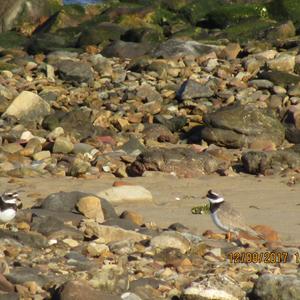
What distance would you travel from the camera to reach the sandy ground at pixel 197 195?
12.7m

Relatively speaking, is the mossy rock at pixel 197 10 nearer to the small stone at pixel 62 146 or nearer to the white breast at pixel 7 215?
the small stone at pixel 62 146

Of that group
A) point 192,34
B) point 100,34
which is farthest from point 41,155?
point 192,34

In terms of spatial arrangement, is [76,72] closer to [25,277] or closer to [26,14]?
[26,14]

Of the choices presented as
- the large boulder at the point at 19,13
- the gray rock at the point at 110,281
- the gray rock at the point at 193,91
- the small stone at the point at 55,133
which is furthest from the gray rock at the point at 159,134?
the large boulder at the point at 19,13

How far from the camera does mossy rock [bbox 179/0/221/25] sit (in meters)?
33.9

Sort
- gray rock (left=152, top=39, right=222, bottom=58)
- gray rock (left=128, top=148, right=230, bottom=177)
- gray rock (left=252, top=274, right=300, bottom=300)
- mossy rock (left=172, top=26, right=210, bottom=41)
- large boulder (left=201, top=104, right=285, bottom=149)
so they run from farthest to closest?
mossy rock (left=172, top=26, right=210, bottom=41), gray rock (left=152, top=39, right=222, bottom=58), large boulder (left=201, top=104, right=285, bottom=149), gray rock (left=128, top=148, right=230, bottom=177), gray rock (left=252, top=274, right=300, bottom=300)

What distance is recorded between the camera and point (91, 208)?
11844 millimetres

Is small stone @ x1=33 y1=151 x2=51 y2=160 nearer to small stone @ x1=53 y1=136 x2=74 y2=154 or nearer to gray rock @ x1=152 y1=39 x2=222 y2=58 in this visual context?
small stone @ x1=53 y1=136 x2=74 y2=154

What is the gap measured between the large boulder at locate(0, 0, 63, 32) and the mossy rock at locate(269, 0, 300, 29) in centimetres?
809

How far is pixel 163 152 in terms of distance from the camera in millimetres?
16609

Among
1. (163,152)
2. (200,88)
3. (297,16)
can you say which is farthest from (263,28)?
(163,152)

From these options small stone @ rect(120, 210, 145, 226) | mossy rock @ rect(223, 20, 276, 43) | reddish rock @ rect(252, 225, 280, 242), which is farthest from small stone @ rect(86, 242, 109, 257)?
mossy rock @ rect(223, 20, 276, 43)

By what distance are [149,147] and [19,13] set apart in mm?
16654

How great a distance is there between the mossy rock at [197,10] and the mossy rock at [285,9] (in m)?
2.45
